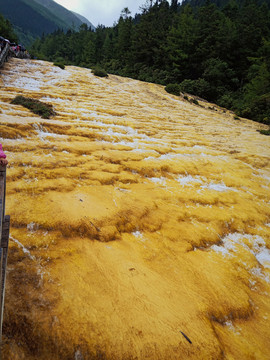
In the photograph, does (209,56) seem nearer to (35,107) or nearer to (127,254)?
(35,107)

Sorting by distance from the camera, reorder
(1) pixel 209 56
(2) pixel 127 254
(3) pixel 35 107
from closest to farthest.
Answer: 1. (2) pixel 127 254
2. (3) pixel 35 107
3. (1) pixel 209 56

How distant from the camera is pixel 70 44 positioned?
5066 cm

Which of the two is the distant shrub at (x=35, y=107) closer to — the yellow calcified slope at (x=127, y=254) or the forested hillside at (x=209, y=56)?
the yellow calcified slope at (x=127, y=254)

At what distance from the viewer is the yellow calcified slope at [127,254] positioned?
1.46 m

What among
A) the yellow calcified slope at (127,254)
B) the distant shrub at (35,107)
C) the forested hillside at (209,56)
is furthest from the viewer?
the forested hillside at (209,56)

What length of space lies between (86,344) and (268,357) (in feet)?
4.99

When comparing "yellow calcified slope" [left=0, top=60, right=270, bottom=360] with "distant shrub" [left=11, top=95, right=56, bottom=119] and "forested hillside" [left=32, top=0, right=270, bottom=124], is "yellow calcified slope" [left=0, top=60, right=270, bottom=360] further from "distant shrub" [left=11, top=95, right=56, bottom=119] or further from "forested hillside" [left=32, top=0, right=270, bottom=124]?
"forested hillside" [left=32, top=0, right=270, bottom=124]

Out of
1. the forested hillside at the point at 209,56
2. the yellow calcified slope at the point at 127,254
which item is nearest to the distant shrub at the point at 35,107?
the yellow calcified slope at the point at 127,254

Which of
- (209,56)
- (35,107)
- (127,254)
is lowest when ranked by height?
(127,254)

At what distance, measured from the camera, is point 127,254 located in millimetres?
2193

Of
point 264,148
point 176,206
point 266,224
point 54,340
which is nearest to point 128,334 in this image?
point 54,340

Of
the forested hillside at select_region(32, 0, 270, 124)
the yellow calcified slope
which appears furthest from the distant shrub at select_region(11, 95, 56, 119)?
the forested hillside at select_region(32, 0, 270, 124)

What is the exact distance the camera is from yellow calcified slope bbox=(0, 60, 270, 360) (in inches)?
57.3

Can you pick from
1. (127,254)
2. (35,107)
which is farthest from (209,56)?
(127,254)
